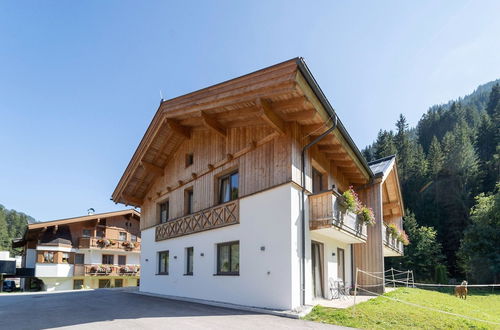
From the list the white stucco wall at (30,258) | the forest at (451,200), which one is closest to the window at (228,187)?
→ the forest at (451,200)

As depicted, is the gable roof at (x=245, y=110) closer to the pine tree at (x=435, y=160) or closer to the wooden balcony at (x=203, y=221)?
the wooden balcony at (x=203, y=221)

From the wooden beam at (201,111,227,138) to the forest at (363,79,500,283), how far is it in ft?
85.9

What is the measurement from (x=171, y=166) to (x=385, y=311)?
11582 millimetres

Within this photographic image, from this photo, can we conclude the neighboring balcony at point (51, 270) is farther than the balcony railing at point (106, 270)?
No

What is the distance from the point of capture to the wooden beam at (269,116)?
994cm

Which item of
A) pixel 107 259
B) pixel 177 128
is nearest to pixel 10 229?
pixel 107 259

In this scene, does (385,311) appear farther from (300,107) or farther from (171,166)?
(171,166)

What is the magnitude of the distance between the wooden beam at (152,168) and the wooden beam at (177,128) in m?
3.22

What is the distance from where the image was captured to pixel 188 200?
1584cm

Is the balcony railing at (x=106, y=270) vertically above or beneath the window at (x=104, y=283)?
above

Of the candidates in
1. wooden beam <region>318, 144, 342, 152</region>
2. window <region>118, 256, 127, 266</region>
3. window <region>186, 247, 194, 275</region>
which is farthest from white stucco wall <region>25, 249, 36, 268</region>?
wooden beam <region>318, 144, 342, 152</region>

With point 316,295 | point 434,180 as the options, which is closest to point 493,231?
point 434,180

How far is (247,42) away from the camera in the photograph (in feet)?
41.2

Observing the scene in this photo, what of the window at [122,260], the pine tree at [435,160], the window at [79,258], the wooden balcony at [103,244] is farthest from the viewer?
the pine tree at [435,160]
